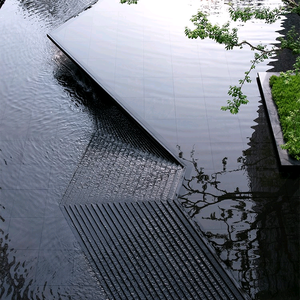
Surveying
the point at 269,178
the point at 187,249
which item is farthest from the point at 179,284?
the point at 269,178

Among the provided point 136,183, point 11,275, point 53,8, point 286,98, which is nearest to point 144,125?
point 136,183

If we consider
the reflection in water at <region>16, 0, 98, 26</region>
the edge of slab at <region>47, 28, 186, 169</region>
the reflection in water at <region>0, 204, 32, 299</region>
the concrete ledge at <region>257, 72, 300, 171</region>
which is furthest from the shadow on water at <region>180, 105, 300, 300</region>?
the reflection in water at <region>16, 0, 98, 26</region>

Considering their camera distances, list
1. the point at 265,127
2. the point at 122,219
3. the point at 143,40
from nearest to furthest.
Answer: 1. the point at 122,219
2. the point at 265,127
3. the point at 143,40

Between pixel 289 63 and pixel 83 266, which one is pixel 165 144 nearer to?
pixel 83 266

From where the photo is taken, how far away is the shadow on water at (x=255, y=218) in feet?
25.1

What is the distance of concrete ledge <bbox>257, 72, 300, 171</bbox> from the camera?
935cm

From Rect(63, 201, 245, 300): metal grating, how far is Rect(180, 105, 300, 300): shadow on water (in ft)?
1.19

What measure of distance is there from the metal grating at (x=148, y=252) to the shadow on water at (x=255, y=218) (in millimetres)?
361

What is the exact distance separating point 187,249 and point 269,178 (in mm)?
2662

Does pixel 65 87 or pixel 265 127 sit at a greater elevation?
pixel 65 87

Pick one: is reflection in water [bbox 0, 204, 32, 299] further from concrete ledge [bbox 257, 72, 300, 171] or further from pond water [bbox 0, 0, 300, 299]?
concrete ledge [bbox 257, 72, 300, 171]

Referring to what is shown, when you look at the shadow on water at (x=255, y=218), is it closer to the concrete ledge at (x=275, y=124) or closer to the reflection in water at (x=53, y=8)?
the concrete ledge at (x=275, y=124)

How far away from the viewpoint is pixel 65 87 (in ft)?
38.4

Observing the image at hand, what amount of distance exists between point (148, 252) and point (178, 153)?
2596mm
